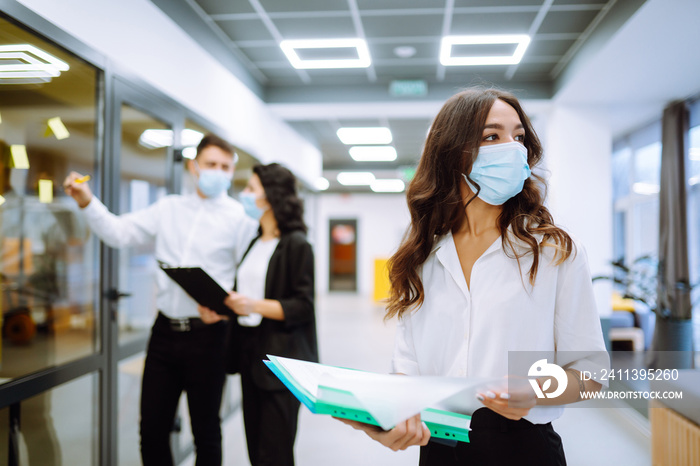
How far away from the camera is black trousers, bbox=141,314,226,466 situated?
2.22 meters

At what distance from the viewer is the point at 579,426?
3154 mm

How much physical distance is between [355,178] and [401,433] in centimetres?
1097

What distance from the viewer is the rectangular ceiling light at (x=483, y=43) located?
4059 mm

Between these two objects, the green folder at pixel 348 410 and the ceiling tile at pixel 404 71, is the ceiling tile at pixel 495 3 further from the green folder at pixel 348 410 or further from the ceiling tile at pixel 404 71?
the green folder at pixel 348 410

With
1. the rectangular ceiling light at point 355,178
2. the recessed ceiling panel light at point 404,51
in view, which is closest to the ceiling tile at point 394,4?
the recessed ceiling panel light at point 404,51

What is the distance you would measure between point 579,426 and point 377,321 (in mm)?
5933

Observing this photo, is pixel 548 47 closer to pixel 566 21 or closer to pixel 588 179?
pixel 566 21

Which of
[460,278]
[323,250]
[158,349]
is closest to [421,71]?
[158,349]

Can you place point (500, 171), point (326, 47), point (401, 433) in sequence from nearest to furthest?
1. point (401, 433)
2. point (500, 171)
3. point (326, 47)

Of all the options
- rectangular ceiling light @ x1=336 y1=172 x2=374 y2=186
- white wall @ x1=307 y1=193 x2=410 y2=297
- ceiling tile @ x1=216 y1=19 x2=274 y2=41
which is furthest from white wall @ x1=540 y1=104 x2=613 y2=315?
white wall @ x1=307 y1=193 x2=410 y2=297

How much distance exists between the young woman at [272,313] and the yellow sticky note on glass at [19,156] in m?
0.95

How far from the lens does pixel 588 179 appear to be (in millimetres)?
5242

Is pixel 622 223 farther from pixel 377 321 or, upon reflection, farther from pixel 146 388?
pixel 146 388

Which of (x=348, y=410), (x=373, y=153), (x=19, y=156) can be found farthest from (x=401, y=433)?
(x=373, y=153)
